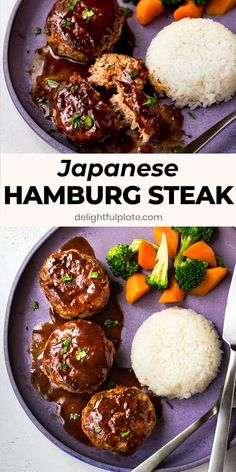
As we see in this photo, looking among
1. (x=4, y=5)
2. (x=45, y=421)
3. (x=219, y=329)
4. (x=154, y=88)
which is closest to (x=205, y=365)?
(x=219, y=329)

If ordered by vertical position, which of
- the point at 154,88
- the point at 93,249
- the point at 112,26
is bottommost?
the point at 93,249

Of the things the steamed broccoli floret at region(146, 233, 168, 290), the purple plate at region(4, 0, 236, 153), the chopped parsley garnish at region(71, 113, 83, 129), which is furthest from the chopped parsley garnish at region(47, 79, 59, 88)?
the steamed broccoli floret at region(146, 233, 168, 290)

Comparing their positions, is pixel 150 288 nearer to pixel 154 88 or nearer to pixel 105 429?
pixel 105 429

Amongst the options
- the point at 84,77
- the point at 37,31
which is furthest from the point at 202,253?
the point at 37,31

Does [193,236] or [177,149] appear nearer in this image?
[193,236]

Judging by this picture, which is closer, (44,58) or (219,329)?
(219,329)

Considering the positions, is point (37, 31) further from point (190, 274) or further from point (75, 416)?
point (75, 416)

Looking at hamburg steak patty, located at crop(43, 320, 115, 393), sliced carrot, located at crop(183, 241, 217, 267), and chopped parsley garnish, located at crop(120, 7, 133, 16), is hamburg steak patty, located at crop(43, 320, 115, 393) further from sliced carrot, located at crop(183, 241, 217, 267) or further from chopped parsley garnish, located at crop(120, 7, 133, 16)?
chopped parsley garnish, located at crop(120, 7, 133, 16)

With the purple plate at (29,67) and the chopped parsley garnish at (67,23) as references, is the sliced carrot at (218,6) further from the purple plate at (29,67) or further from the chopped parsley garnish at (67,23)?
the chopped parsley garnish at (67,23)
